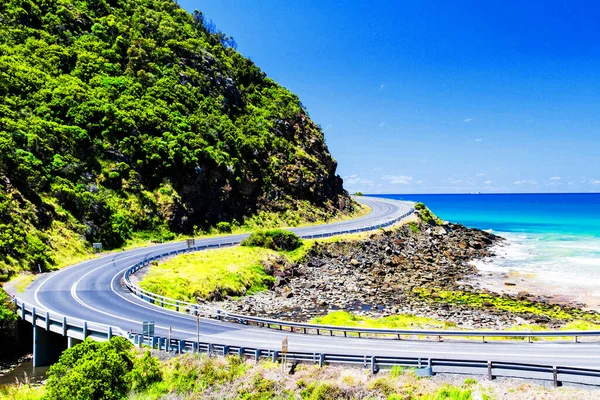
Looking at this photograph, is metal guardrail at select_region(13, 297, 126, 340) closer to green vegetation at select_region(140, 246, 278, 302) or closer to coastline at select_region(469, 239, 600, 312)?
green vegetation at select_region(140, 246, 278, 302)

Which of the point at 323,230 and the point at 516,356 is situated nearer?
the point at 516,356

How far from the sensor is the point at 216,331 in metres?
26.2

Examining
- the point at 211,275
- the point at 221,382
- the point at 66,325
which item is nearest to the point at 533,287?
the point at 211,275

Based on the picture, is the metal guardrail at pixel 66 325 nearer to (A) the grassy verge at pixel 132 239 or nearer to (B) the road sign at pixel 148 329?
(B) the road sign at pixel 148 329

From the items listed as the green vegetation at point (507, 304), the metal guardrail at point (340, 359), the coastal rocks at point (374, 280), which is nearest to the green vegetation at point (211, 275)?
the coastal rocks at point (374, 280)

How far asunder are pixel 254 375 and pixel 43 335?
16374 mm

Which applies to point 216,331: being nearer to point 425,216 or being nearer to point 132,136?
point 132,136

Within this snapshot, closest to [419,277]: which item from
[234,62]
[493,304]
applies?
[493,304]

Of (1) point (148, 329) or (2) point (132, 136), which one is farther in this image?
(2) point (132, 136)

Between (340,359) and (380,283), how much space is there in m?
30.5

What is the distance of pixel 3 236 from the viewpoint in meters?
39.2

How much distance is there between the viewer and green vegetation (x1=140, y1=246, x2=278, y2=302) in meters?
37.5

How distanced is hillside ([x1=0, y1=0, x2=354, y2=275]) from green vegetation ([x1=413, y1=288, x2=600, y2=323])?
1402 inches

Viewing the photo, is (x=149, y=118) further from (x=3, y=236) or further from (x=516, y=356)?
(x=516, y=356)
